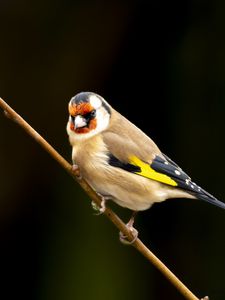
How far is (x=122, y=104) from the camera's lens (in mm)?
5461

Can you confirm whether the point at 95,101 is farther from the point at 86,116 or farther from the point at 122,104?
the point at 122,104

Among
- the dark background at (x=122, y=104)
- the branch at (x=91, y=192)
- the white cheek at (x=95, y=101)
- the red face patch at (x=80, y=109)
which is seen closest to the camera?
the branch at (x=91, y=192)

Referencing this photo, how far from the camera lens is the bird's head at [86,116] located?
3.47 metres

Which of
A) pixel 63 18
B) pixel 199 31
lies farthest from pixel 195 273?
pixel 63 18

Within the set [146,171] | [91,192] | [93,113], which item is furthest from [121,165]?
[91,192]

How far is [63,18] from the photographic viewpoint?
5.34 m

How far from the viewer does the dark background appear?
5254 millimetres

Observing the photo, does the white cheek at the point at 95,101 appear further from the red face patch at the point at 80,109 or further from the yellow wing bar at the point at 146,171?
the yellow wing bar at the point at 146,171

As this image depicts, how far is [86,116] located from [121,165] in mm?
301

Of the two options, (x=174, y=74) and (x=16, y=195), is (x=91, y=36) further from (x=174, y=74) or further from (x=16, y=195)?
(x=16, y=195)

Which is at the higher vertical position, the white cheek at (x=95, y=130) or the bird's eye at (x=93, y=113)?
the bird's eye at (x=93, y=113)

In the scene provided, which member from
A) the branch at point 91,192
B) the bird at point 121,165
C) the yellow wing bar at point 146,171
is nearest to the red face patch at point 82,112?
the bird at point 121,165

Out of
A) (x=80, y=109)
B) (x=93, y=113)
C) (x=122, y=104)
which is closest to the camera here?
(x=80, y=109)

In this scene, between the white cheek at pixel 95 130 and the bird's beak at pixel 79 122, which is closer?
the bird's beak at pixel 79 122
